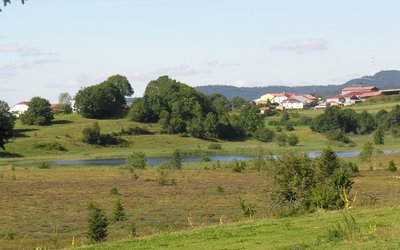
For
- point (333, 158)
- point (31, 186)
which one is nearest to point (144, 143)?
point (31, 186)

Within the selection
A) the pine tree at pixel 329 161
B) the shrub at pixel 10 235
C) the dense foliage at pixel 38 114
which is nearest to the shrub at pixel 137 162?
the pine tree at pixel 329 161

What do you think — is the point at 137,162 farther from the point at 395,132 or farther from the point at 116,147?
the point at 395,132

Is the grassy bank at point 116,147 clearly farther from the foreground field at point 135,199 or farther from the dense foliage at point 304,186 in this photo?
the dense foliage at point 304,186

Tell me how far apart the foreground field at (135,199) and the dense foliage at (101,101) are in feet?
256

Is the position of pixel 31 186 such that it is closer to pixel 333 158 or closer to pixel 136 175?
pixel 136 175

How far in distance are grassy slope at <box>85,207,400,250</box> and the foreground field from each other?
749 millimetres

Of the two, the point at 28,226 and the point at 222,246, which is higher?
the point at 222,246

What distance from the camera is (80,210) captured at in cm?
4297

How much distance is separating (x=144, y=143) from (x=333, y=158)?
8482 centimetres

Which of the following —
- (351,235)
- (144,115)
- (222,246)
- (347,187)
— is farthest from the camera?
(144,115)

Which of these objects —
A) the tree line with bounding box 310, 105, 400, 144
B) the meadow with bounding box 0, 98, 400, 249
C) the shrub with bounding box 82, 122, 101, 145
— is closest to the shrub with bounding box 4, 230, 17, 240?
the meadow with bounding box 0, 98, 400, 249

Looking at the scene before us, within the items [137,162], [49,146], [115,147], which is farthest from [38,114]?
A: [137,162]

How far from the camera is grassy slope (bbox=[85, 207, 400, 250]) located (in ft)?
55.5

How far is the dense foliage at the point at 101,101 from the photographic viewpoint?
155000 millimetres
